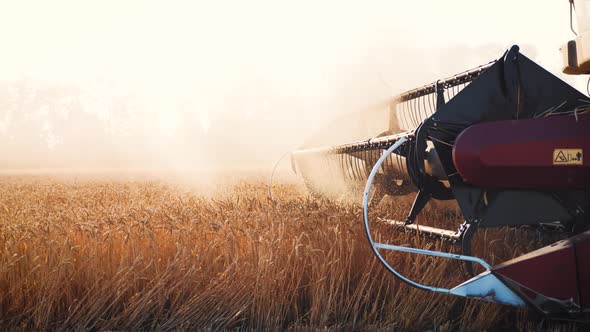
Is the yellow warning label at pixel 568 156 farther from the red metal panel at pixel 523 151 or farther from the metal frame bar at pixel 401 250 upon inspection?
the metal frame bar at pixel 401 250

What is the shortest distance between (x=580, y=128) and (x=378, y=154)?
1.64m

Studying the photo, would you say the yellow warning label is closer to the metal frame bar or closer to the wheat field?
the metal frame bar

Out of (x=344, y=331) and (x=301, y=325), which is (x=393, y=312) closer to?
(x=344, y=331)

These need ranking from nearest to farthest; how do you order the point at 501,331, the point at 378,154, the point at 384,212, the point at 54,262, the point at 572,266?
the point at 572,266
the point at 501,331
the point at 54,262
the point at 378,154
the point at 384,212

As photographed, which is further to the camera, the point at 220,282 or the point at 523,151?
the point at 220,282

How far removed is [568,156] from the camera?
109 inches

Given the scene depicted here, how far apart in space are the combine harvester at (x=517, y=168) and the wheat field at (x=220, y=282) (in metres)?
0.34

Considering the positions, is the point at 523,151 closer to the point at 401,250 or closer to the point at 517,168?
the point at 517,168

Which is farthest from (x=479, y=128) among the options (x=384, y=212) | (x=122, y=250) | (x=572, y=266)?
(x=122, y=250)

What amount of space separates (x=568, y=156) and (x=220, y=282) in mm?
1965

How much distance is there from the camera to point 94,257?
10.8 feet

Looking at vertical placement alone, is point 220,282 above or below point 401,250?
below

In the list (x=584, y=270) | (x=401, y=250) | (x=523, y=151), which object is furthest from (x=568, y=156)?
(x=401, y=250)

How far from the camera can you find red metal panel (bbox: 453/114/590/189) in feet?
9.12
